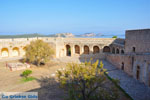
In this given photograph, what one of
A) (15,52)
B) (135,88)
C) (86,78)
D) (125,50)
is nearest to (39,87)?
(86,78)

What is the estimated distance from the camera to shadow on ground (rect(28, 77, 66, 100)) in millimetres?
8914

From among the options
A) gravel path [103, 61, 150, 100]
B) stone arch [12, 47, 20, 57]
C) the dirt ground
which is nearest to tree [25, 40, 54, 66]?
Result: the dirt ground

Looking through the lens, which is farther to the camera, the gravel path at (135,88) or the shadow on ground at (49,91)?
the gravel path at (135,88)

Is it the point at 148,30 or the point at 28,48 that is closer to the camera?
the point at 148,30

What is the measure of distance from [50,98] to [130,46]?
12531mm

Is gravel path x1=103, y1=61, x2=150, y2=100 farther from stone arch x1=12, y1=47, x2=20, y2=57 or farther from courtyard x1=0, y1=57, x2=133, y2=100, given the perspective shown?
stone arch x1=12, y1=47, x2=20, y2=57

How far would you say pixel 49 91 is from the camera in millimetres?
9891

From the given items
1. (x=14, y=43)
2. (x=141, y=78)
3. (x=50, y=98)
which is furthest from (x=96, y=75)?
(x=14, y=43)

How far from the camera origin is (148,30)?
44.1ft

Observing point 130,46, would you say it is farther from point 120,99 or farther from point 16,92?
point 16,92

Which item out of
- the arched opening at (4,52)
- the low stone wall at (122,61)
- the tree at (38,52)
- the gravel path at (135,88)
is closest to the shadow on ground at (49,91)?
the gravel path at (135,88)

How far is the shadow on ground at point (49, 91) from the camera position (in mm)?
8914

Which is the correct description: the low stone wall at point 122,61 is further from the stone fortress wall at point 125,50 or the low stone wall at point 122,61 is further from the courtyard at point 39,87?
the courtyard at point 39,87

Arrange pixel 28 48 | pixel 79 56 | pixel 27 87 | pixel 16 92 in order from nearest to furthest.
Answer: pixel 16 92 < pixel 27 87 < pixel 28 48 < pixel 79 56
